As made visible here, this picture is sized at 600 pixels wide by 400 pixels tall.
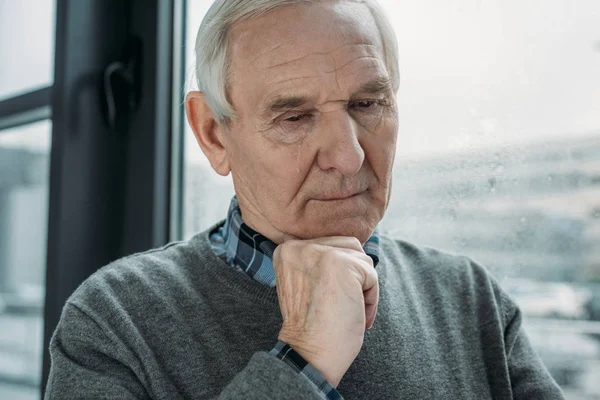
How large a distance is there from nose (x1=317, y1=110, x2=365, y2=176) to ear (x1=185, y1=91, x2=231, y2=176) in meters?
0.26

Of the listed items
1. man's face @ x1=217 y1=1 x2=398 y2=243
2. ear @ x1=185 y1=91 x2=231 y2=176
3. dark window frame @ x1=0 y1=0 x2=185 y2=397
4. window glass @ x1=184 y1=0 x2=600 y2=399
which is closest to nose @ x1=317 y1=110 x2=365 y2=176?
man's face @ x1=217 y1=1 x2=398 y2=243

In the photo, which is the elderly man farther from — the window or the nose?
the window

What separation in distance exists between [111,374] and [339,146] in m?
0.55

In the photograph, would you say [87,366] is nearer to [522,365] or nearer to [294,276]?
[294,276]

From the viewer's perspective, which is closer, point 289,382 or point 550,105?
point 289,382

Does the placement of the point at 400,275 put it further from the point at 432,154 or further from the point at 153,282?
the point at 153,282

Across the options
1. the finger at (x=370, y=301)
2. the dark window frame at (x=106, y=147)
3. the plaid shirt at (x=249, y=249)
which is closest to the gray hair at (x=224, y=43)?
the plaid shirt at (x=249, y=249)

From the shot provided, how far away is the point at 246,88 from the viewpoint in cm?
111

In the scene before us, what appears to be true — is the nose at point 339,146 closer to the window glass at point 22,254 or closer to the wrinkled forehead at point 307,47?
the wrinkled forehead at point 307,47

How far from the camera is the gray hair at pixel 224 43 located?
114 centimetres

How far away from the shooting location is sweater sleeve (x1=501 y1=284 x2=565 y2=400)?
45.8 inches

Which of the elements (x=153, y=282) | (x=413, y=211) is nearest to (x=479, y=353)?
(x=413, y=211)

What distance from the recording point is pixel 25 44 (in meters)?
2.05

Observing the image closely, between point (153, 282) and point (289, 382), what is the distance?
432mm
